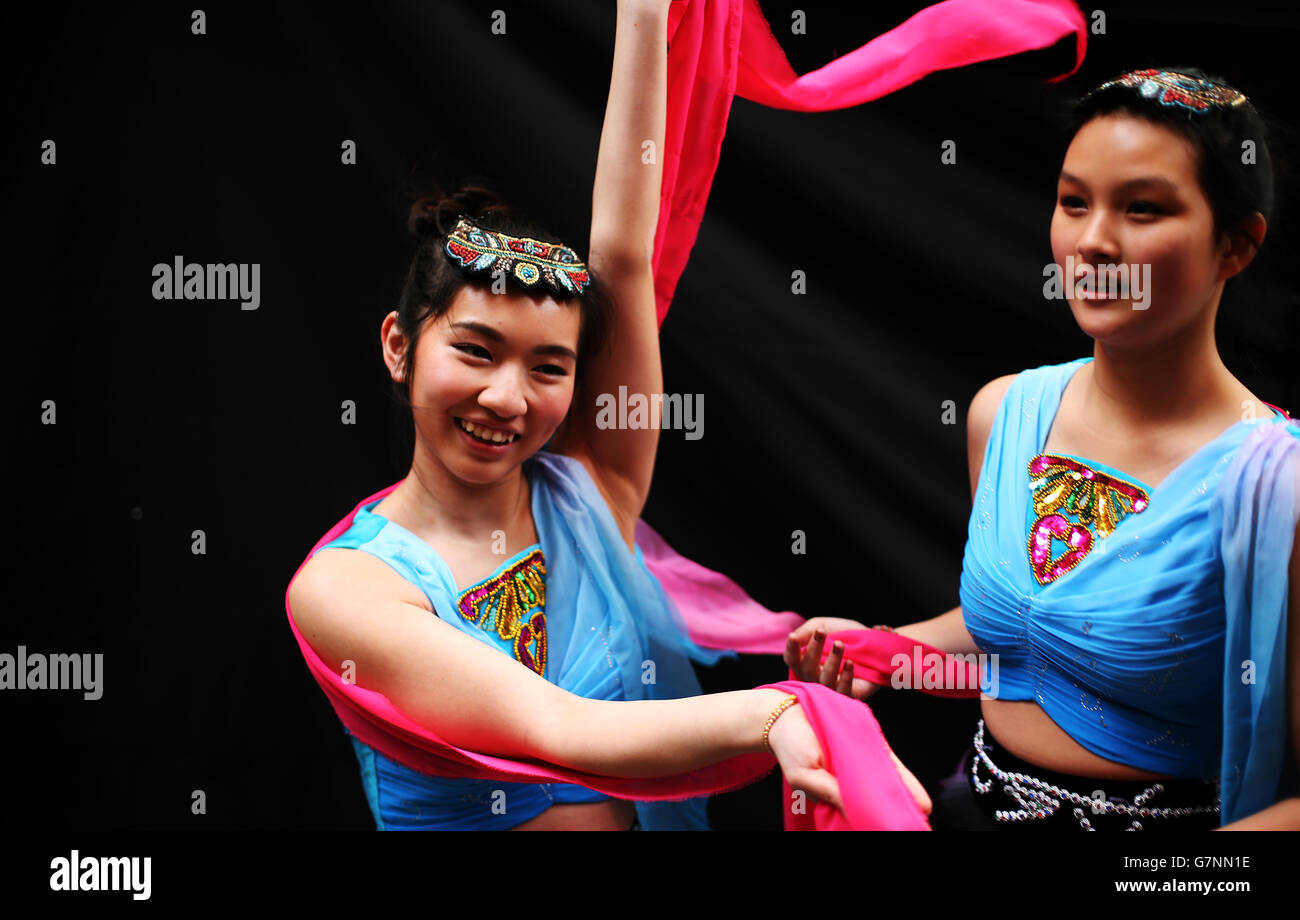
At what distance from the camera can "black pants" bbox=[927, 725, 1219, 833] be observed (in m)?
1.35

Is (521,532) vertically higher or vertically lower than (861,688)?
higher

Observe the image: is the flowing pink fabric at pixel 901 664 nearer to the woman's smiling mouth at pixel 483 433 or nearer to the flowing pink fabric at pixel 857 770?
the flowing pink fabric at pixel 857 770

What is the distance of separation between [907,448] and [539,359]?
673mm

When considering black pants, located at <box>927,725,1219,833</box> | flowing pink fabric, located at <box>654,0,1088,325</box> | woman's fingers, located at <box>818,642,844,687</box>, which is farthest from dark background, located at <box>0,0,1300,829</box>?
black pants, located at <box>927,725,1219,833</box>

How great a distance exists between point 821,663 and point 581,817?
41 cm

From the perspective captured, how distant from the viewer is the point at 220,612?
1.80 meters

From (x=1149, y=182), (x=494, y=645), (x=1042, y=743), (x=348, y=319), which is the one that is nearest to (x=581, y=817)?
(x=494, y=645)

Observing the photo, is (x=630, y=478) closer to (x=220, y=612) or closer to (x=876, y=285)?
(x=876, y=285)

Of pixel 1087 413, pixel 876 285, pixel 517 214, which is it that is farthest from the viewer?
pixel 876 285

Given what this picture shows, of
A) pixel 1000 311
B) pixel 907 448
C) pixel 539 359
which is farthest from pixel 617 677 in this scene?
pixel 1000 311

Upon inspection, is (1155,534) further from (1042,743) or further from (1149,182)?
(1149,182)

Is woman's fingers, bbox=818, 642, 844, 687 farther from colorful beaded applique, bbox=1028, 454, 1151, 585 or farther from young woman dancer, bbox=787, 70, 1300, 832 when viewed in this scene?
colorful beaded applique, bbox=1028, 454, 1151, 585

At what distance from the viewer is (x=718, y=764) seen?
4.35ft

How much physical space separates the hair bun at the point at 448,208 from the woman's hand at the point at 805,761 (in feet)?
2.70
